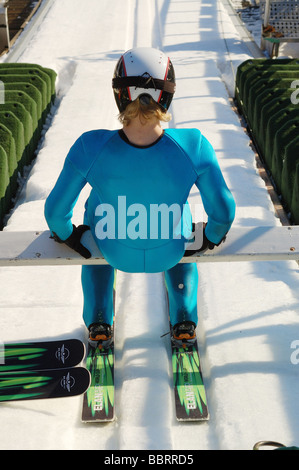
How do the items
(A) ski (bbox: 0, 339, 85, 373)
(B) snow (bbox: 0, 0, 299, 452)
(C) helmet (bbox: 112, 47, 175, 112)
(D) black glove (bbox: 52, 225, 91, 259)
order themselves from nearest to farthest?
(C) helmet (bbox: 112, 47, 175, 112) → (D) black glove (bbox: 52, 225, 91, 259) → (B) snow (bbox: 0, 0, 299, 452) → (A) ski (bbox: 0, 339, 85, 373)

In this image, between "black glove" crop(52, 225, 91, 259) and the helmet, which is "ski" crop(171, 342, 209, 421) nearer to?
"black glove" crop(52, 225, 91, 259)

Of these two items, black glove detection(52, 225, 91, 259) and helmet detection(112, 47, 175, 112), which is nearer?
helmet detection(112, 47, 175, 112)

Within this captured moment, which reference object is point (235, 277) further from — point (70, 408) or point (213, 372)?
point (70, 408)

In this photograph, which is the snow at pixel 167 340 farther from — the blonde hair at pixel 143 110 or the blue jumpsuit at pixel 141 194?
the blonde hair at pixel 143 110

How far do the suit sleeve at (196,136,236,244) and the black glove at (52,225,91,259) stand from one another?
53 centimetres

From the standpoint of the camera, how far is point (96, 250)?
93.0 inches

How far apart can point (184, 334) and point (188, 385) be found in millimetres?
269

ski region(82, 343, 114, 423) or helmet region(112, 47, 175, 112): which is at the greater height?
helmet region(112, 47, 175, 112)

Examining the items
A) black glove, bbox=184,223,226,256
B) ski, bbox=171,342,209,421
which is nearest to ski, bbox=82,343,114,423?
ski, bbox=171,342,209,421

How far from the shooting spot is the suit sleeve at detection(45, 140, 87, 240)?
2160 mm

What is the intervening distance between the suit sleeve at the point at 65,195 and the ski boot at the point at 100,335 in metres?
0.75

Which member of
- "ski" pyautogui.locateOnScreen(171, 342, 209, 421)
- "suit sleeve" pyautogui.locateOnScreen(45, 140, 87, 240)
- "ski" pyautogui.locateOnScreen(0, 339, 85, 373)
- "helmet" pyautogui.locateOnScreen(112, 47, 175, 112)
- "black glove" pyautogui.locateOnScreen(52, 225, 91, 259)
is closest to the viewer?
"helmet" pyautogui.locateOnScreen(112, 47, 175, 112)

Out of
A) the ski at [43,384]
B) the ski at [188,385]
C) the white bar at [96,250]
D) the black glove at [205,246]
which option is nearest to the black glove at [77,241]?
the white bar at [96,250]

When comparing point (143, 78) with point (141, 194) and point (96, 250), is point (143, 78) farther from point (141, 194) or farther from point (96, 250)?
point (96, 250)
